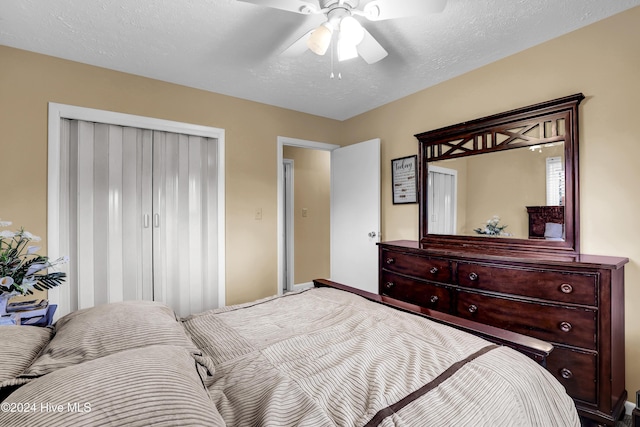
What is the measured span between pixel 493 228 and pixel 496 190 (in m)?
0.30

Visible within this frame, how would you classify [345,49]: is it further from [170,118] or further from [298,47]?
[170,118]

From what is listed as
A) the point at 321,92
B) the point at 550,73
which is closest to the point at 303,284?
the point at 321,92

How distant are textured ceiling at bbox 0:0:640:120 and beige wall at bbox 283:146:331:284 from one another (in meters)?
1.83

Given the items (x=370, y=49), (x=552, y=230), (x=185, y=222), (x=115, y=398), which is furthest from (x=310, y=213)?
(x=115, y=398)

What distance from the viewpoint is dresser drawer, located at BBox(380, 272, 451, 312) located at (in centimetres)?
219

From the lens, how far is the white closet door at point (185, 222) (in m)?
2.74

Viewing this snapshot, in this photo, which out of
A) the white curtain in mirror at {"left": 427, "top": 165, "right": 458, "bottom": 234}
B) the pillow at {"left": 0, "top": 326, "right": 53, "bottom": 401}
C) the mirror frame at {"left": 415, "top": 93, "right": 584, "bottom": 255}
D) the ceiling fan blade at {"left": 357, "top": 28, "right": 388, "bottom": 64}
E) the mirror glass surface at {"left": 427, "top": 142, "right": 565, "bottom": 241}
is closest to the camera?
the pillow at {"left": 0, "top": 326, "right": 53, "bottom": 401}

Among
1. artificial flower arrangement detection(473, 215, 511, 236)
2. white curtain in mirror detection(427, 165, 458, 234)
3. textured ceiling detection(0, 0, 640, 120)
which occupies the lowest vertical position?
artificial flower arrangement detection(473, 215, 511, 236)

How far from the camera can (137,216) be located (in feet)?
8.65

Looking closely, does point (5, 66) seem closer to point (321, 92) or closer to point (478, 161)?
point (321, 92)

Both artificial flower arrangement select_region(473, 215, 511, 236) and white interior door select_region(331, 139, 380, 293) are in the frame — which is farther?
white interior door select_region(331, 139, 380, 293)

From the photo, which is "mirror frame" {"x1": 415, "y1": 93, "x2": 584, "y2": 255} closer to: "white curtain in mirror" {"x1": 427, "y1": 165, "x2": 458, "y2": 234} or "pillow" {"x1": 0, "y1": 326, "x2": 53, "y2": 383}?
"white curtain in mirror" {"x1": 427, "y1": 165, "x2": 458, "y2": 234}

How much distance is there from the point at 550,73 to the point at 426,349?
2.16 meters

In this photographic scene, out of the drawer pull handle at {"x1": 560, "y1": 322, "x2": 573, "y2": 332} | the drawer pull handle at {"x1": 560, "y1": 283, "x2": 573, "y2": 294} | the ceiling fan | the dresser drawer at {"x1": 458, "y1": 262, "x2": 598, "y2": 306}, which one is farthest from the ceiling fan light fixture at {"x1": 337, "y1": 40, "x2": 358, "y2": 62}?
the drawer pull handle at {"x1": 560, "y1": 322, "x2": 573, "y2": 332}
